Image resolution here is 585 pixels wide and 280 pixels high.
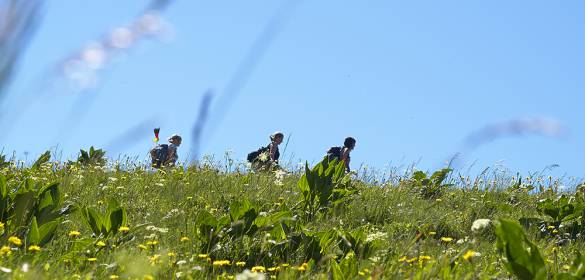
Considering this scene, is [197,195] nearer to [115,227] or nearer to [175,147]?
[115,227]

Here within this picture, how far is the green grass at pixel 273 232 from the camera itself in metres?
4.02

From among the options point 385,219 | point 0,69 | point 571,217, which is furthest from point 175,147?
point 0,69

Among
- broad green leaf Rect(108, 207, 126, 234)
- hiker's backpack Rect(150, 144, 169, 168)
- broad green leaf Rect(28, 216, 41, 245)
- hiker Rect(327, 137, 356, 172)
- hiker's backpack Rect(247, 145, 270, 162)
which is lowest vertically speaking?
broad green leaf Rect(28, 216, 41, 245)

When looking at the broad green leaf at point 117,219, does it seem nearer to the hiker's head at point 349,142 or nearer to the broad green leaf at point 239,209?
the broad green leaf at point 239,209

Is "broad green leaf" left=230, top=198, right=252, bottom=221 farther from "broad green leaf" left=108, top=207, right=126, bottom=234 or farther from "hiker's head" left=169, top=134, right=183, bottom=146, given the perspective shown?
"hiker's head" left=169, top=134, right=183, bottom=146

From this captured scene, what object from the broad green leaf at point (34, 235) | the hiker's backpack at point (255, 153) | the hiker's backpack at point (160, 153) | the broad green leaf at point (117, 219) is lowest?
the broad green leaf at point (34, 235)

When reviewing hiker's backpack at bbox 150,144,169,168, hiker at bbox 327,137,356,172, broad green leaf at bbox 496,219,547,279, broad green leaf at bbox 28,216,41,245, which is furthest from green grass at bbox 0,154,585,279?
hiker at bbox 327,137,356,172

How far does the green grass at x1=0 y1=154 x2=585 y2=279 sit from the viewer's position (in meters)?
4.02

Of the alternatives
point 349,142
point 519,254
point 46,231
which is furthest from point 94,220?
point 349,142

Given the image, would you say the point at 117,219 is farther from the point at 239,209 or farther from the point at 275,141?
the point at 275,141

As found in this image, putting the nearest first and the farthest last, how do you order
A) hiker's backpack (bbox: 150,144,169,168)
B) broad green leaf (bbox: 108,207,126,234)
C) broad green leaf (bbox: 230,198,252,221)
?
1. broad green leaf (bbox: 108,207,126,234)
2. broad green leaf (bbox: 230,198,252,221)
3. hiker's backpack (bbox: 150,144,169,168)

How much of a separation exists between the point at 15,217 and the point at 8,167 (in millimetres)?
4713

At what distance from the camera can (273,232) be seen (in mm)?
5008

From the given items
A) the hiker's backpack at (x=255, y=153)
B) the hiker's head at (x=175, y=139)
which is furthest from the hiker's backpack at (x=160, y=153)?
the hiker's backpack at (x=255, y=153)
